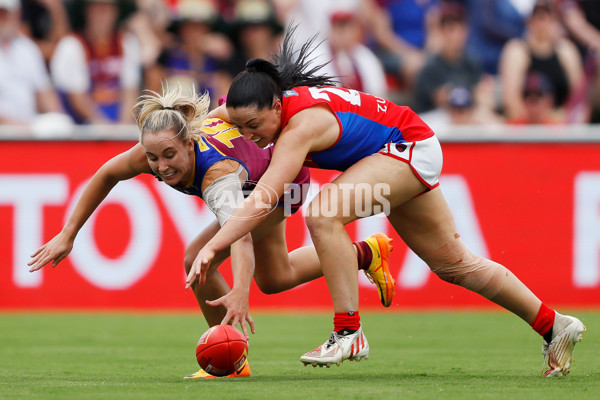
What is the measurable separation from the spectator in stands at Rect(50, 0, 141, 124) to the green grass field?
2.99 meters

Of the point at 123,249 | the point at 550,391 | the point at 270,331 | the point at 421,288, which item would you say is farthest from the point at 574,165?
the point at 550,391

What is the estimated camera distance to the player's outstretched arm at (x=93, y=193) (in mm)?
6055

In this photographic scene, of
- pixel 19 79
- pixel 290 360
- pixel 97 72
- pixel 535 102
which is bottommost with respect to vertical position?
pixel 290 360

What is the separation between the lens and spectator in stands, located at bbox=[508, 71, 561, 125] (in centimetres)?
1226

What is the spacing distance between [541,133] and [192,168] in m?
6.15

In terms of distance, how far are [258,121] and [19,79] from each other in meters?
7.26

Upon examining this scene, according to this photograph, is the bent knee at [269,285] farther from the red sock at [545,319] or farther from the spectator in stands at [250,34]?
the spectator in stands at [250,34]

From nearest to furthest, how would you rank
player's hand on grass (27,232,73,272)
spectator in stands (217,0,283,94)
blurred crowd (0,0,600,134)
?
player's hand on grass (27,232,73,272) < blurred crowd (0,0,600,134) < spectator in stands (217,0,283,94)

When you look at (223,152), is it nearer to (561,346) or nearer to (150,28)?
(561,346)

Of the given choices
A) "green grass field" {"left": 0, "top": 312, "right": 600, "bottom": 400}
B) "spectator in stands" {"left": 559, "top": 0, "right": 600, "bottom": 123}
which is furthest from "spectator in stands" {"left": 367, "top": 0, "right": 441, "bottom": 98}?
"green grass field" {"left": 0, "top": 312, "right": 600, "bottom": 400}

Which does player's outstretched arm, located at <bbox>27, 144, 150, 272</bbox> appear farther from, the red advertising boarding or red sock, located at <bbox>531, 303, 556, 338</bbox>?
the red advertising boarding

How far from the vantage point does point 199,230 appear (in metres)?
10.6

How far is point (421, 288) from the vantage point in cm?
1067

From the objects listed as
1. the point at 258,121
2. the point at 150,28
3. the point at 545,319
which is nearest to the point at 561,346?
the point at 545,319
